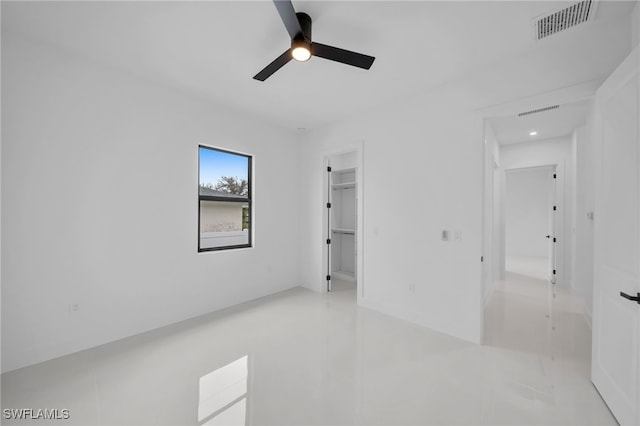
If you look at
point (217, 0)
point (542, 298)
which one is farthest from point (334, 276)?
point (217, 0)

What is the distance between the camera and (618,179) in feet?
5.89

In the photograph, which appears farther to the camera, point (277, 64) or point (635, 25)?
point (277, 64)

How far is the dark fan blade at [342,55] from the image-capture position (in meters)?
1.96

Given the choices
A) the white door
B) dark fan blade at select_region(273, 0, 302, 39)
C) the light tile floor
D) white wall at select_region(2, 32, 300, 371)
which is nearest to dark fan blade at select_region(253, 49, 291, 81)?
dark fan blade at select_region(273, 0, 302, 39)

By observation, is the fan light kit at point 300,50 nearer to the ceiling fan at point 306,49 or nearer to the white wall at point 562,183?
the ceiling fan at point 306,49

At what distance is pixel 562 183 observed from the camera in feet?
15.9

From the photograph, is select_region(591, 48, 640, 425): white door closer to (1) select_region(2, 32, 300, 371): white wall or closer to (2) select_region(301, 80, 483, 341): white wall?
(2) select_region(301, 80, 483, 341): white wall

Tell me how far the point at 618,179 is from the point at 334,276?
451 centimetres

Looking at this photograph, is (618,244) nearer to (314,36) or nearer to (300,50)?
(300,50)

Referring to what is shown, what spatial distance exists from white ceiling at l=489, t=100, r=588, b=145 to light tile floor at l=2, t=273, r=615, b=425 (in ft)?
9.12

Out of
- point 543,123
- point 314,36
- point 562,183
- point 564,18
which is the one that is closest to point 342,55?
point 314,36

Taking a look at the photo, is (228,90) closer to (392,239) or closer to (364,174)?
(364,174)

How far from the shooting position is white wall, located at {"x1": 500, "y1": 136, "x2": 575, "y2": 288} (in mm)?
4688

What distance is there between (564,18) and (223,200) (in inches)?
161
